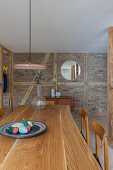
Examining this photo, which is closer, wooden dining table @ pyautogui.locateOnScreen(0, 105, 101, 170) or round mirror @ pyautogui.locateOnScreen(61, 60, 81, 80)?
wooden dining table @ pyautogui.locateOnScreen(0, 105, 101, 170)

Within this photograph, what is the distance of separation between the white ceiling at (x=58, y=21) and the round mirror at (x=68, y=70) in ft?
4.23

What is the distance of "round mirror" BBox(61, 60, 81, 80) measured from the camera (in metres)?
5.58

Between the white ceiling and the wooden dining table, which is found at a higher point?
the white ceiling

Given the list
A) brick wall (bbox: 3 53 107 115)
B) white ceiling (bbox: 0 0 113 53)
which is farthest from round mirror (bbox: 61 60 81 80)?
white ceiling (bbox: 0 0 113 53)

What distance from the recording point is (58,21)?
2.87 metres

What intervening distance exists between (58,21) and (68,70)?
2.85 meters

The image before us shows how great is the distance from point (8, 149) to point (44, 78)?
449cm

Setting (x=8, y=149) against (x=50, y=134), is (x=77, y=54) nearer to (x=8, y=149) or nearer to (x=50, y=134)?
(x=50, y=134)

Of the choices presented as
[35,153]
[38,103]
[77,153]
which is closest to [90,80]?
[38,103]

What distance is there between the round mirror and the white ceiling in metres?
1.29

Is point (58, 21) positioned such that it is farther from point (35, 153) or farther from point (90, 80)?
point (90, 80)

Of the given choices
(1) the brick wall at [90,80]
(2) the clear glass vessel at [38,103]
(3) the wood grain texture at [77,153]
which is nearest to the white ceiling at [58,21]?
(1) the brick wall at [90,80]

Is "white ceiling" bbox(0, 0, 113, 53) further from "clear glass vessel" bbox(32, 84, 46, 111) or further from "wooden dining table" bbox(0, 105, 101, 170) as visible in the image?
"wooden dining table" bbox(0, 105, 101, 170)

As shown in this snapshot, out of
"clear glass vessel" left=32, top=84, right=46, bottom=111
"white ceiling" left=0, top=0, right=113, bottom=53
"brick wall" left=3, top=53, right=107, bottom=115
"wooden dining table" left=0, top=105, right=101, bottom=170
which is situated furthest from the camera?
"brick wall" left=3, top=53, right=107, bottom=115
